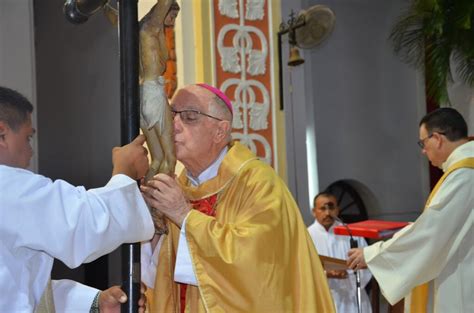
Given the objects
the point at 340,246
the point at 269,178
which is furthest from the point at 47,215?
the point at 340,246

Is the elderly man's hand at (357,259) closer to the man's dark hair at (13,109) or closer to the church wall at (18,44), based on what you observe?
the man's dark hair at (13,109)

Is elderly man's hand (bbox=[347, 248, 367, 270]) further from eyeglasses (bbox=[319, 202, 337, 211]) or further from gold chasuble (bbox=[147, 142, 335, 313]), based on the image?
eyeglasses (bbox=[319, 202, 337, 211])

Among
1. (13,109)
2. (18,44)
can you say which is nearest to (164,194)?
(13,109)

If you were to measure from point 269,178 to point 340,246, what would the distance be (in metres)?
5.40

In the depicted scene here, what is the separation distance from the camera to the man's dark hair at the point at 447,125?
4.41 m

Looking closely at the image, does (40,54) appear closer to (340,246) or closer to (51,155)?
(51,155)

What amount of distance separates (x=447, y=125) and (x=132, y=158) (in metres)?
3.00

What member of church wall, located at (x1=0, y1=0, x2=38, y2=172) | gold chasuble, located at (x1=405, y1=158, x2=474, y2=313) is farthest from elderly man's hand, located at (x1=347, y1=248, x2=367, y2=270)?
church wall, located at (x1=0, y1=0, x2=38, y2=172)

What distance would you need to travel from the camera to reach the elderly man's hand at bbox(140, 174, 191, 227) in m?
2.19

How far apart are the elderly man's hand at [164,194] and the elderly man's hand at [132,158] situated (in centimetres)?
14

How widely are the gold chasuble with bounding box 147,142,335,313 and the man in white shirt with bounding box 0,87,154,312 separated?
378mm

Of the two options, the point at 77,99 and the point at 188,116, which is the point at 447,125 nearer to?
the point at 188,116

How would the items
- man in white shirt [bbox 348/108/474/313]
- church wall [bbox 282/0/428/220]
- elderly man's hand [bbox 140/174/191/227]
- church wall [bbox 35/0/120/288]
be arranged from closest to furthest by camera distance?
elderly man's hand [bbox 140/174/191/227] < man in white shirt [bbox 348/108/474/313] < church wall [bbox 35/0/120/288] < church wall [bbox 282/0/428/220]

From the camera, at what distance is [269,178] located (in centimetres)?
257
